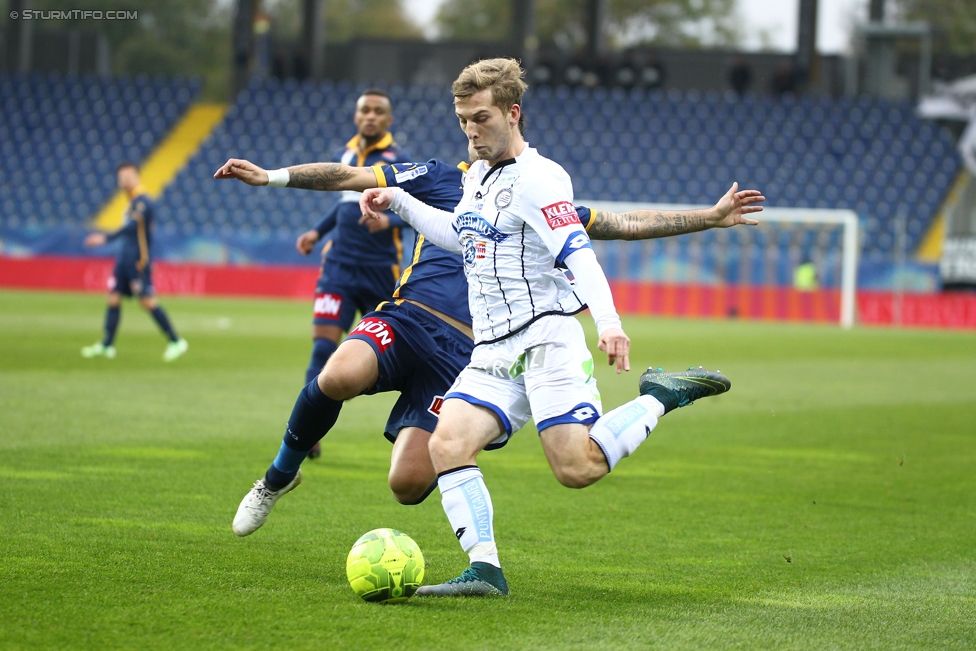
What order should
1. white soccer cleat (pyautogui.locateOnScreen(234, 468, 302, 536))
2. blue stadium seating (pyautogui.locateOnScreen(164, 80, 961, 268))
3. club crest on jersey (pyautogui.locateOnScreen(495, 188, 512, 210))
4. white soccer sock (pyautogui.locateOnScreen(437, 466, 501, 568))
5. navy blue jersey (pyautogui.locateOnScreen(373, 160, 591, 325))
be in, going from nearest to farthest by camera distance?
1. white soccer sock (pyautogui.locateOnScreen(437, 466, 501, 568))
2. club crest on jersey (pyautogui.locateOnScreen(495, 188, 512, 210))
3. white soccer cleat (pyautogui.locateOnScreen(234, 468, 302, 536))
4. navy blue jersey (pyautogui.locateOnScreen(373, 160, 591, 325))
5. blue stadium seating (pyautogui.locateOnScreen(164, 80, 961, 268))

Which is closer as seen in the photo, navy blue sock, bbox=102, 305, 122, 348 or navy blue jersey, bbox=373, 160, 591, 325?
navy blue jersey, bbox=373, 160, 591, 325

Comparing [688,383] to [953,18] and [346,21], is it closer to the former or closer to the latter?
[953,18]

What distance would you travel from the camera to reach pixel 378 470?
771 centimetres

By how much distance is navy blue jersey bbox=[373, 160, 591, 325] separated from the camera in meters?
5.62

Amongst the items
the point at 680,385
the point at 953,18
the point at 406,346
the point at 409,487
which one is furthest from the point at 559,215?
the point at 953,18

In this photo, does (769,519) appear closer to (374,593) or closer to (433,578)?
(433,578)

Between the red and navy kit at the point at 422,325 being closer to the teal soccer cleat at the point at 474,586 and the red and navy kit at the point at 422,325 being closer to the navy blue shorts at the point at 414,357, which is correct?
the navy blue shorts at the point at 414,357

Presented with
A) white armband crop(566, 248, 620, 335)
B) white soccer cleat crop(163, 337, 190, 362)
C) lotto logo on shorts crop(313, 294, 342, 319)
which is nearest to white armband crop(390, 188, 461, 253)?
white armband crop(566, 248, 620, 335)

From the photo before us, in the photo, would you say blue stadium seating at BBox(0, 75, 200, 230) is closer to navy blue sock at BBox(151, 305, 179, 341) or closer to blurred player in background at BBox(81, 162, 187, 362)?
blurred player in background at BBox(81, 162, 187, 362)

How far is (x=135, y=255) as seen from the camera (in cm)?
1491

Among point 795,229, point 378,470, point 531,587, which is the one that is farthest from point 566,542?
point 795,229

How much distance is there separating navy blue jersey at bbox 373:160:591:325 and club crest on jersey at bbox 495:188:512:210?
2.90ft

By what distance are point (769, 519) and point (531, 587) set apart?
217 cm

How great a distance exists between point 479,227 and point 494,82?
0.56m
